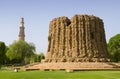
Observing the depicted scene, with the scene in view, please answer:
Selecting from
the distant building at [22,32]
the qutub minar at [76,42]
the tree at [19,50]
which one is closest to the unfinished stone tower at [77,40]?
the qutub minar at [76,42]

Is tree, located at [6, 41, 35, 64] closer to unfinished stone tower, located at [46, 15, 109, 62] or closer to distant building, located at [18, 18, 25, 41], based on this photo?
unfinished stone tower, located at [46, 15, 109, 62]

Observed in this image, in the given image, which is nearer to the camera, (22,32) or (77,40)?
(77,40)

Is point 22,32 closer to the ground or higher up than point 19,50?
higher up

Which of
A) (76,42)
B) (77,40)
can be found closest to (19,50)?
(77,40)

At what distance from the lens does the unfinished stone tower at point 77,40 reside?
40.5 m

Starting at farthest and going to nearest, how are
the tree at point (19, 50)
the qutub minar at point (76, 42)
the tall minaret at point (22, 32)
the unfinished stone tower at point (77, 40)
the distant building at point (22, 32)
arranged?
the distant building at point (22, 32) < the tall minaret at point (22, 32) < the tree at point (19, 50) < the unfinished stone tower at point (77, 40) < the qutub minar at point (76, 42)

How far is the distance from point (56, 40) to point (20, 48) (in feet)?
119

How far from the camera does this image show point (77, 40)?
136 feet

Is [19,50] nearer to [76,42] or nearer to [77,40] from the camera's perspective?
[77,40]

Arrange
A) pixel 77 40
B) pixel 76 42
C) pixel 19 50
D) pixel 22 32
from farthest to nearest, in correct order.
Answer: pixel 22 32 → pixel 19 50 → pixel 77 40 → pixel 76 42

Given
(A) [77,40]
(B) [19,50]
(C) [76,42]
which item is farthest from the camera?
(B) [19,50]

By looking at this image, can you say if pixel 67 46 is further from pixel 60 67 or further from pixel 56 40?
pixel 60 67

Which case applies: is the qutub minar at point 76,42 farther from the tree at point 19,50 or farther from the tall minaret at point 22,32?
the tall minaret at point 22,32

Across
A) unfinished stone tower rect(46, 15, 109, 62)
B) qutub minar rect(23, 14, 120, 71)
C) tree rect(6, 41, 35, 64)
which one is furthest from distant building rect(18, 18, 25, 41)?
unfinished stone tower rect(46, 15, 109, 62)
